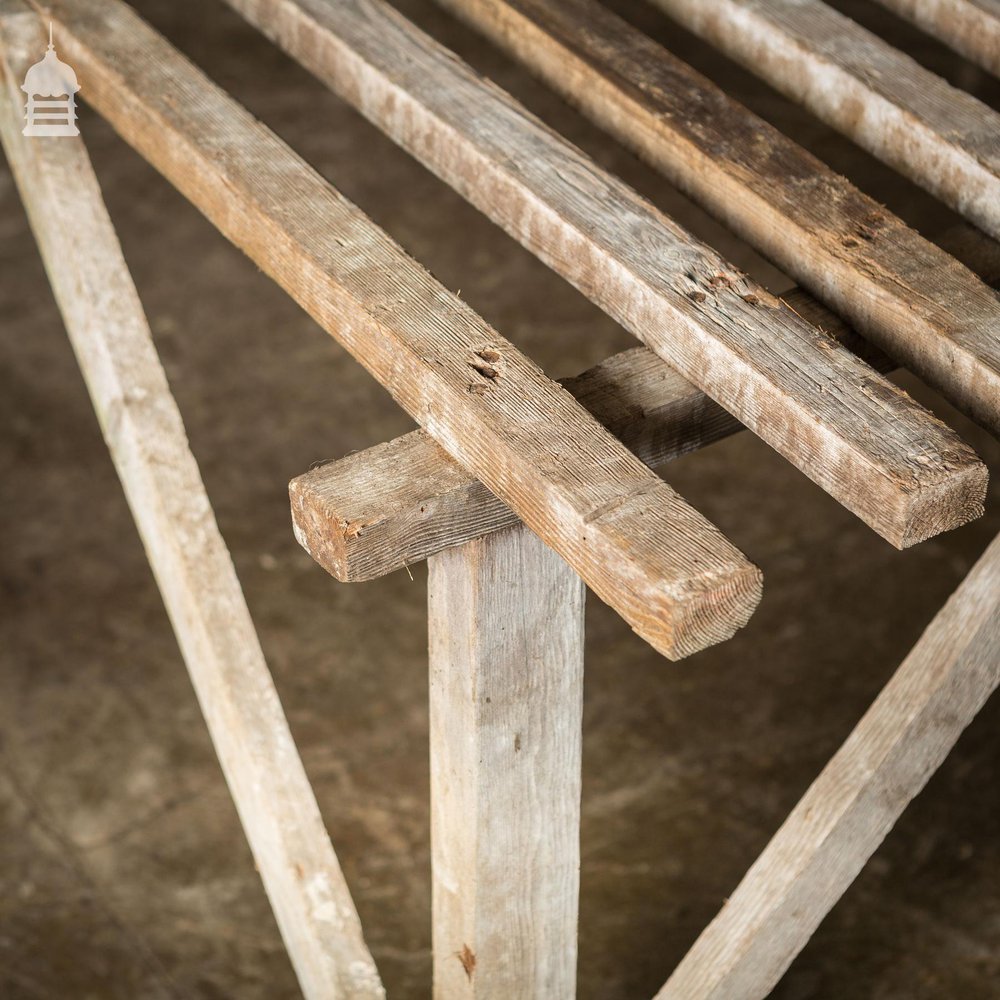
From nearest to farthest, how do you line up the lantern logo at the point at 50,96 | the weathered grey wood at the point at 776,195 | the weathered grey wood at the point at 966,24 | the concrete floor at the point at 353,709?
1. the weathered grey wood at the point at 776,195
2. the weathered grey wood at the point at 966,24
3. the lantern logo at the point at 50,96
4. the concrete floor at the point at 353,709

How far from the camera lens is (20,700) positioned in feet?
13.0

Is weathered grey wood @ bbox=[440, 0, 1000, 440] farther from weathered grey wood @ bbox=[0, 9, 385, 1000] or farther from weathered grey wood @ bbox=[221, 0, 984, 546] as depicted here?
weathered grey wood @ bbox=[0, 9, 385, 1000]

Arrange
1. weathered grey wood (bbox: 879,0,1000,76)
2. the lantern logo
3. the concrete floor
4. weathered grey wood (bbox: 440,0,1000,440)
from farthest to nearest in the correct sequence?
1. the concrete floor
2. the lantern logo
3. weathered grey wood (bbox: 879,0,1000,76)
4. weathered grey wood (bbox: 440,0,1000,440)

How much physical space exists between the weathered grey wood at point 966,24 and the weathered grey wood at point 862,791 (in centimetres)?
92

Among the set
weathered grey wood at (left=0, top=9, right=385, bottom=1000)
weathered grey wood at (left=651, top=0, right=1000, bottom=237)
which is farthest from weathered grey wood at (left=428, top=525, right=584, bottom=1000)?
weathered grey wood at (left=651, top=0, right=1000, bottom=237)

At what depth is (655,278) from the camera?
5.92ft

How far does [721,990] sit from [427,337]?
1.15 m

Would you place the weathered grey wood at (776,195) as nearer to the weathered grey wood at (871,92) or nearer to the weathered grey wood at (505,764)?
the weathered grey wood at (871,92)

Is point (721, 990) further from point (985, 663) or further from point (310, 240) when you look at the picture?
point (310, 240)

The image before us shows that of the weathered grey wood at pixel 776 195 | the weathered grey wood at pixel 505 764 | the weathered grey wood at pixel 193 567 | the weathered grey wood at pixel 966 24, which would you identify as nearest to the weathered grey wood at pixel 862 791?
the weathered grey wood at pixel 505 764

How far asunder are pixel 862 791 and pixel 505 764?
0.54 metres

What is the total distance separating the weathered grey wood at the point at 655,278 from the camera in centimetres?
156

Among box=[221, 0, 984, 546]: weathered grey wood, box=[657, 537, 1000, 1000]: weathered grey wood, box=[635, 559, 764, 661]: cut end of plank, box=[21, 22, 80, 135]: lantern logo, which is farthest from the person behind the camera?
box=[21, 22, 80, 135]: lantern logo

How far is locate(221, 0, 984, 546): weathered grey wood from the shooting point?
156 cm
